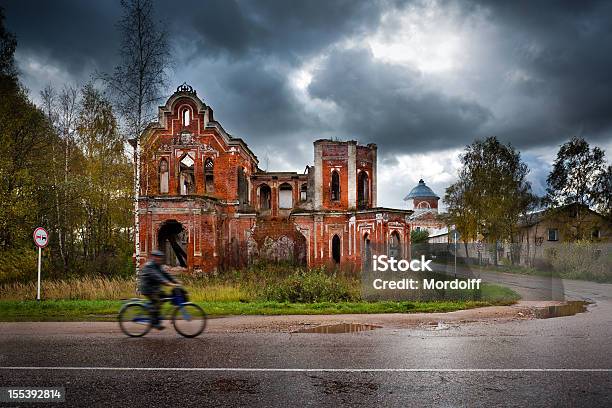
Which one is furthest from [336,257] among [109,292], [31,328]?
[31,328]

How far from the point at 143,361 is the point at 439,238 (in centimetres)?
7382

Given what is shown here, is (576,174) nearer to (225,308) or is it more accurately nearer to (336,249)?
(336,249)

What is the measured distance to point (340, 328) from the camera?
12.4 metres

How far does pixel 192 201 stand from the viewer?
31672 mm

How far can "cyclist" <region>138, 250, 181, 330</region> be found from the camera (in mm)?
10945

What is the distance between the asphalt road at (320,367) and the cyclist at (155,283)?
559mm

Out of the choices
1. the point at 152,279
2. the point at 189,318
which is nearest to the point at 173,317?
the point at 189,318

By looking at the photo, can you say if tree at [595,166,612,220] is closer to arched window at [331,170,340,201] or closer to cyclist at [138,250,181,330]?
arched window at [331,170,340,201]

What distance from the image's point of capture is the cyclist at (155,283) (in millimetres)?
10945

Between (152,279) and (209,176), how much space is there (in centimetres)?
3015

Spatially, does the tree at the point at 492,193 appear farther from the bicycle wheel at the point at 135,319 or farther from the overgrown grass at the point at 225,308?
the bicycle wheel at the point at 135,319

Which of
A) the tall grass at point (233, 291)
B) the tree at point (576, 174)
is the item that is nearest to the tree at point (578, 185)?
the tree at point (576, 174)

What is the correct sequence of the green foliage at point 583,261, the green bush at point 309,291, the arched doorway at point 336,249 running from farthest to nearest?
the arched doorway at point 336,249 → the green foliage at point 583,261 → the green bush at point 309,291

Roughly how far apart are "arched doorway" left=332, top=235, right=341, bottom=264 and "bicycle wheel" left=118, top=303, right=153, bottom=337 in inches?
1130
